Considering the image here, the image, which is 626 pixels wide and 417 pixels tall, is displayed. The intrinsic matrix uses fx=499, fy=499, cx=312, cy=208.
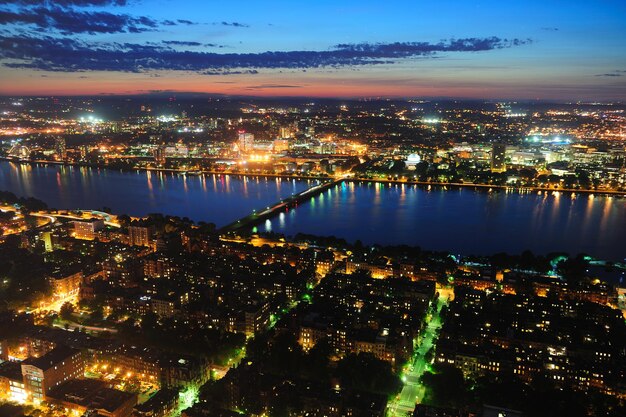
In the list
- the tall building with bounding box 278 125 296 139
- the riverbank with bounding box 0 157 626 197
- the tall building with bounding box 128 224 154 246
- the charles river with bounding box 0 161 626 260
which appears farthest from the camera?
the tall building with bounding box 278 125 296 139

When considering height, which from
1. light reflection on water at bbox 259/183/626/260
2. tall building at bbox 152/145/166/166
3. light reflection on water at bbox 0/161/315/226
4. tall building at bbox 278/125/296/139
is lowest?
light reflection on water at bbox 259/183/626/260

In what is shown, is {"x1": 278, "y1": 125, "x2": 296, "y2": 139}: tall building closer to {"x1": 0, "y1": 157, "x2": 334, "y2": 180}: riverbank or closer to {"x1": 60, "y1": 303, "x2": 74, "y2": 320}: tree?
{"x1": 0, "y1": 157, "x2": 334, "y2": 180}: riverbank

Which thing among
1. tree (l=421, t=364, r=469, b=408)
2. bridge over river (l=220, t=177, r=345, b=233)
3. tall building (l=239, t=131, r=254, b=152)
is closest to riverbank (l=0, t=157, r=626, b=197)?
bridge over river (l=220, t=177, r=345, b=233)

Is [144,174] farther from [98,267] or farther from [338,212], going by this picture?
[98,267]

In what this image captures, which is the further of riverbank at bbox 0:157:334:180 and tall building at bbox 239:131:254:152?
tall building at bbox 239:131:254:152

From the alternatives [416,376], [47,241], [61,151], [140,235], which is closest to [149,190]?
[47,241]

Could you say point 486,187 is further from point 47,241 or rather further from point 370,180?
point 47,241

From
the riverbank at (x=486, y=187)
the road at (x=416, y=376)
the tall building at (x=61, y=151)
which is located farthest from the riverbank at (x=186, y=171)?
the road at (x=416, y=376)
